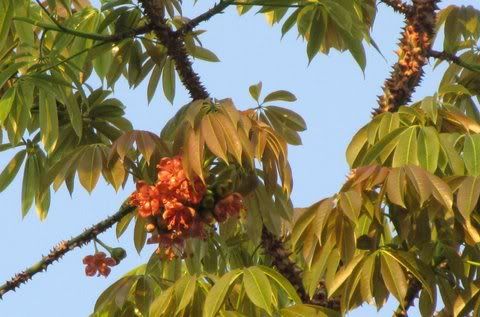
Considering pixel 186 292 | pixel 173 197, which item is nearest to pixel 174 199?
pixel 173 197

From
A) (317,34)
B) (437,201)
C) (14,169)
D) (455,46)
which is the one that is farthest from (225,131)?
(455,46)

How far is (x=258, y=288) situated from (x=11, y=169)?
4.53ft

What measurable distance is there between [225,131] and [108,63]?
1171mm

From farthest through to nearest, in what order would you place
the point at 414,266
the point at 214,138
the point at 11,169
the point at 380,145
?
the point at 11,169
the point at 380,145
the point at 214,138
the point at 414,266

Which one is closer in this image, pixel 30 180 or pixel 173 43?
pixel 173 43

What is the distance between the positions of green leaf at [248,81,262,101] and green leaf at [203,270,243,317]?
0.76 meters

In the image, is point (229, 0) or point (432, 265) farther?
point (229, 0)

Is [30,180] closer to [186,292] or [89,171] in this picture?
[89,171]

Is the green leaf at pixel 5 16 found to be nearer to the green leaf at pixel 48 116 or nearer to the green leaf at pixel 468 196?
the green leaf at pixel 48 116

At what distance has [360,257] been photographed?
3018mm

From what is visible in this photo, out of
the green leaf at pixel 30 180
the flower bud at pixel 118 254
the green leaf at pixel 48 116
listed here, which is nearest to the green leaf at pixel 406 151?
the flower bud at pixel 118 254

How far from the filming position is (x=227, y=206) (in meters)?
3.16

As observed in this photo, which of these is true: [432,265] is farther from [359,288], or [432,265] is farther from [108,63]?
[108,63]

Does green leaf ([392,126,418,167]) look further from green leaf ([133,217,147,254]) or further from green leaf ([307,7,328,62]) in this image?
green leaf ([133,217,147,254])
